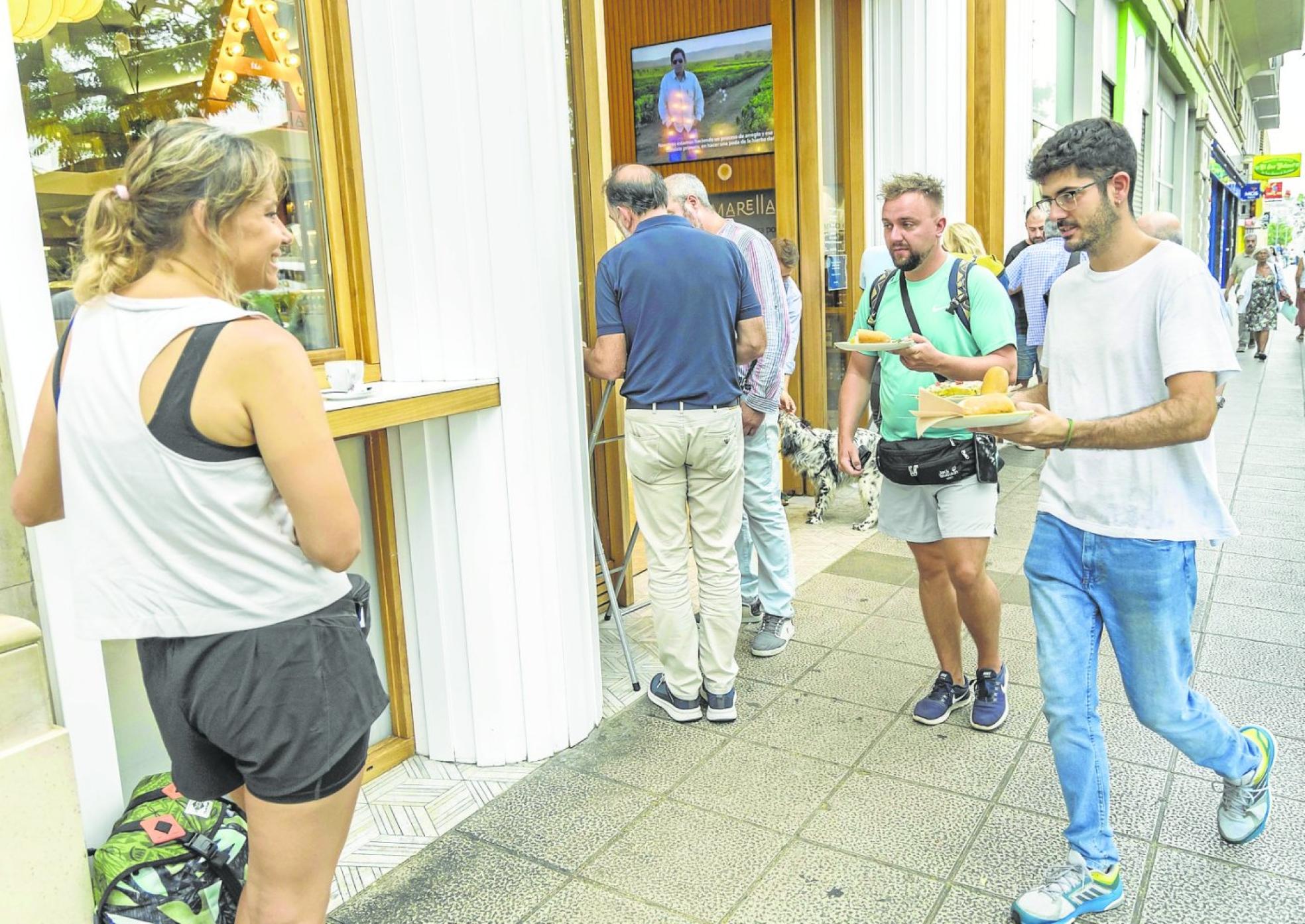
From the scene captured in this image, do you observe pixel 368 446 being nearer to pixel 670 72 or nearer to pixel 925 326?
pixel 925 326

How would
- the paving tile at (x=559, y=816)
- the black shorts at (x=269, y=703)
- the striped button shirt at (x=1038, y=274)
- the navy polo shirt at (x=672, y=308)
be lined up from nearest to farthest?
the black shorts at (x=269, y=703) → the paving tile at (x=559, y=816) → the navy polo shirt at (x=672, y=308) → the striped button shirt at (x=1038, y=274)

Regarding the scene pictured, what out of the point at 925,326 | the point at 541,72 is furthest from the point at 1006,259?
the point at 541,72

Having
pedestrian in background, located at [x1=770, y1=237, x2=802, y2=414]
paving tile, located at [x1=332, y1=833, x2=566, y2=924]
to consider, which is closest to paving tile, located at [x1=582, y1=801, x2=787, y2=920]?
paving tile, located at [x1=332, y1=833, x2=566, y2=924]

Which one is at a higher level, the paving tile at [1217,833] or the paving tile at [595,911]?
the paving tile at [595,911]

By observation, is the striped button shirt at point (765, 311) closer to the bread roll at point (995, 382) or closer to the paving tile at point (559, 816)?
the bread roll at point (995, 382)

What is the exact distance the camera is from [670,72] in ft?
25.6

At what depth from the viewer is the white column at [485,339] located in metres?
3.06

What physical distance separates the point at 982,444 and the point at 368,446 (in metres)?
2.10

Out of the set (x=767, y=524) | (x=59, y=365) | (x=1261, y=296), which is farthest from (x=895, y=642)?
(x=1261, y=296)

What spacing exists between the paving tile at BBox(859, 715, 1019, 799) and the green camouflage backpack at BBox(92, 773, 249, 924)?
6.55 feet

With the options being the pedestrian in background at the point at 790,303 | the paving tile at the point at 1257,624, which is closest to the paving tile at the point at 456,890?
the pedestrian in background at the point at 790,303

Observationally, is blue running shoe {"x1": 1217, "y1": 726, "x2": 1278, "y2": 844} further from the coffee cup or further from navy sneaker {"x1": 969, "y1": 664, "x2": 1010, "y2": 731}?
the coffee cup

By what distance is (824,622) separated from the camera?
469 centimetres

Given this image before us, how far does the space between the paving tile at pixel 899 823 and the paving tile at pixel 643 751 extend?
1.73 ft
